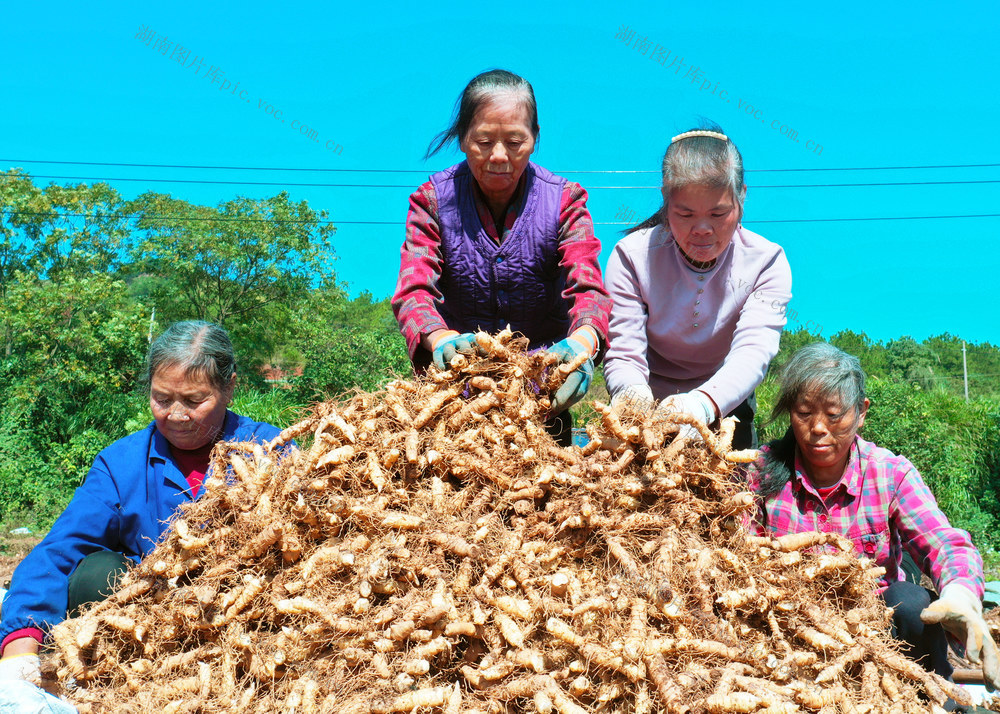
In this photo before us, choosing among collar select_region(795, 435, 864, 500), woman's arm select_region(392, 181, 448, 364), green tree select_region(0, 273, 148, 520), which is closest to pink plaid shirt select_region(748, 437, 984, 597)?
collar select_region(795, 435, 864, 500)

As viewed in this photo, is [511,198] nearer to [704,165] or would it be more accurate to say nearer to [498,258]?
[498,258]

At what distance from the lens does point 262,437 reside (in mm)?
2615

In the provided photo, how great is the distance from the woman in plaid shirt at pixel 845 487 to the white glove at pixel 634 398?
47cm

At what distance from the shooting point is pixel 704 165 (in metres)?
2.41

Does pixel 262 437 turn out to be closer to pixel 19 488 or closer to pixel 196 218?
pixel 19 488

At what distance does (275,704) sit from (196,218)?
1657 centimetres

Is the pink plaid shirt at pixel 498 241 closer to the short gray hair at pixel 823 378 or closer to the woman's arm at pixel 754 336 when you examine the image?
the woman's arm at pixel 754 336

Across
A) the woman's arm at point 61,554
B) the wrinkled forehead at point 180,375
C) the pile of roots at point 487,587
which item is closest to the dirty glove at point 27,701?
the pile of roots at point 487,587

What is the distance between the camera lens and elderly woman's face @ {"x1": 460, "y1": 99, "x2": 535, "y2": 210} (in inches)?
96.7

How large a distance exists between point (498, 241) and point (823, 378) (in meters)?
1.15

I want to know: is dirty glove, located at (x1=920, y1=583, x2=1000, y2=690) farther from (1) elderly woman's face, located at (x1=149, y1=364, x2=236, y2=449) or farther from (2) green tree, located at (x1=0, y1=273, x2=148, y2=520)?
(2) green tree, located at (x1=0, y1=273, x2=148, y2=520)

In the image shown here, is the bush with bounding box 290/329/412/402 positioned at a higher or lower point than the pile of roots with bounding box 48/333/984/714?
higher

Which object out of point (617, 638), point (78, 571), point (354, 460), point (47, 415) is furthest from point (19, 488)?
point (617, 638)

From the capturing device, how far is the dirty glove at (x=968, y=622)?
2.08m
